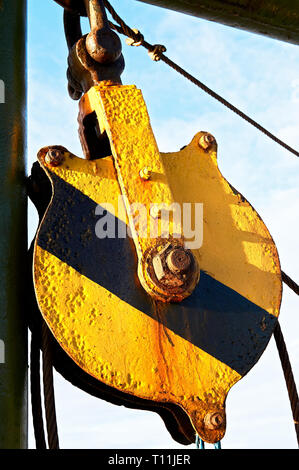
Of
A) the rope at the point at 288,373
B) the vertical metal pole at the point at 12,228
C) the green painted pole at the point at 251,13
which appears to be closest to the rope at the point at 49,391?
the vertical metal pole at the point at 12,228

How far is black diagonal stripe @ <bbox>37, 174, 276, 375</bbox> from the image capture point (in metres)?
1.21

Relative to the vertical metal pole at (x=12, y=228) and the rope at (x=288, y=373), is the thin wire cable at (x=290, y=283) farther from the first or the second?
the vertical metal pole at (x=12, y=228)

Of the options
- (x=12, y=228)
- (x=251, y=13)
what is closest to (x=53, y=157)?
(x=12, y=228)

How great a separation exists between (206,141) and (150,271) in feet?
1.39

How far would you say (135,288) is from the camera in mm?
1226

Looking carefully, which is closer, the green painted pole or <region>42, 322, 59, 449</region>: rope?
<region>42, 322, 59, 449</region>: rope

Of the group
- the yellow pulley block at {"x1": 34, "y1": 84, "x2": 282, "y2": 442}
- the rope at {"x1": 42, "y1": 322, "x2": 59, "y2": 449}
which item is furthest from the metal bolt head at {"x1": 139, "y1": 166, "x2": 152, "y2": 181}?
the rope at {"x1": 42, "y1": 322, "x2": 59, "y2": 449}

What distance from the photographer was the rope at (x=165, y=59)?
5.39 ft

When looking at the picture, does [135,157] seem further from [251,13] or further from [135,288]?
[251,13]

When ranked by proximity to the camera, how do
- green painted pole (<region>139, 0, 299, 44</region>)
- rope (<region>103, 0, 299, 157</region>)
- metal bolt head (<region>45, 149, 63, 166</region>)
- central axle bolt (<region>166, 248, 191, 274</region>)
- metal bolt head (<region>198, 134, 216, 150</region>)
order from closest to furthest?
central axle bolt (<region>166, 248, 191, 274</region>), metal bolt head (<region>45, 149, 63, 166</region>), metal bolt head (<region>198, 134, 216, 150</region>), rope (<region>103, 0, 299, 157</region>), green painted pole (<region>139, 0, 299, 44</region>)

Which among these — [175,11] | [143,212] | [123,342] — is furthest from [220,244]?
[175,11]

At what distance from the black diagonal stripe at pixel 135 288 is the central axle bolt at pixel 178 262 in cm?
9

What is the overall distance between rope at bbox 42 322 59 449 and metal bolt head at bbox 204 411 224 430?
282 mm

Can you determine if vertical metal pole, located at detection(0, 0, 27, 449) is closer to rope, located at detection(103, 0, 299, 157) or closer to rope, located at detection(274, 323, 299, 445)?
rope, located at detection(103, 0, 299, 157)
